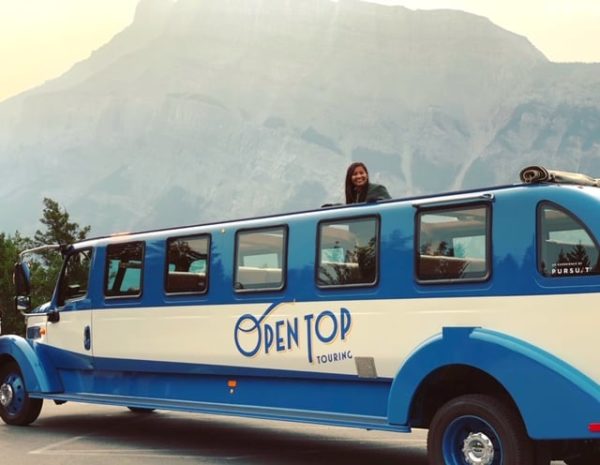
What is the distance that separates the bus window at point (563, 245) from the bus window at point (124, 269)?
201 inches

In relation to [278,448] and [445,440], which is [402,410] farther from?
[278,448]

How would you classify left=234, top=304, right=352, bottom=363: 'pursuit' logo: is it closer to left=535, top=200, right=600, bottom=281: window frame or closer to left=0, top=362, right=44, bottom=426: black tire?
left=535, top=200, right=600, bottom=281: window frame

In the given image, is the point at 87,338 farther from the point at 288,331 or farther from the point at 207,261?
the point at 288,331

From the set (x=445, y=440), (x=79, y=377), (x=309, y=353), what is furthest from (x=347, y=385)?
(x=79, y=377)

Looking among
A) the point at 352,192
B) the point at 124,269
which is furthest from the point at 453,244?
the point at 124,269

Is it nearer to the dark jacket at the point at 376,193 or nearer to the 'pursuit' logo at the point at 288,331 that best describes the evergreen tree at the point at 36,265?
the 'pursuit' logo at the point at 288,331

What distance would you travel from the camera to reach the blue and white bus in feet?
22.0

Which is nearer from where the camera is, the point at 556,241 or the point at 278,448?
the point at 556,241

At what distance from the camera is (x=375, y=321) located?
7984 mm

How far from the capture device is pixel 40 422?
40.8 ft

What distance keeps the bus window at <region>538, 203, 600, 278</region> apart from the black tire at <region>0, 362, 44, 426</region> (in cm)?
727

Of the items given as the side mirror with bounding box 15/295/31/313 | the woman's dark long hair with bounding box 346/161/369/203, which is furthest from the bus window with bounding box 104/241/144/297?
the woman's dark long hair with bounding box 346/161/369/203

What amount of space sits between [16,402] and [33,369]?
2.10 feet

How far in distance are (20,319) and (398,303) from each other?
2379 inches
